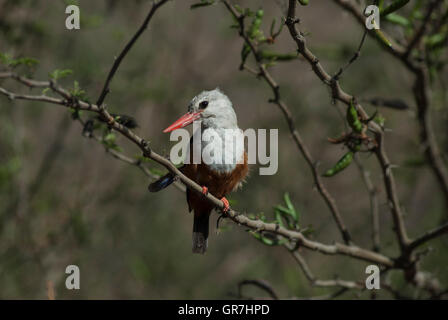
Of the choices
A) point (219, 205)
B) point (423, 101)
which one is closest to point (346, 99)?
point (219, 205)

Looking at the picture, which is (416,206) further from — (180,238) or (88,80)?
(88,80)

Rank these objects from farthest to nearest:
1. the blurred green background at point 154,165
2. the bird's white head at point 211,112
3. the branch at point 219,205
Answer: the blurred green background at point 154,165 < the bird's white head at point 211,112 < the branch at point 219,205

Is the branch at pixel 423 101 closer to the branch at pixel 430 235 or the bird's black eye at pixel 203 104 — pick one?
the branch at pixel 430 235

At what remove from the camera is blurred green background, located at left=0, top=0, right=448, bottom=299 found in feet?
17.7

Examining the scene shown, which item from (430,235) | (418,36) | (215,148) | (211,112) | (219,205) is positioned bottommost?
(430,235)

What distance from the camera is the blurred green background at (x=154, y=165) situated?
539 centimetres

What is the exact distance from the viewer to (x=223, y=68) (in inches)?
346

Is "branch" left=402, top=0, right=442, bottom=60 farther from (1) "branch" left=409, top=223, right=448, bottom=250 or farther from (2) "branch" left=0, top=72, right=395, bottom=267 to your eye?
(2) "branch" left=0, top=72, right=395, bottom=267

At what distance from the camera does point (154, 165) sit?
4.82 meters

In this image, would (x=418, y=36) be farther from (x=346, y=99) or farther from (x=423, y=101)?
(x=346, y=99)

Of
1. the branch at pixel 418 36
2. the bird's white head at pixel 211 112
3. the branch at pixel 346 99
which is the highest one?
the branch at pixel 418 36

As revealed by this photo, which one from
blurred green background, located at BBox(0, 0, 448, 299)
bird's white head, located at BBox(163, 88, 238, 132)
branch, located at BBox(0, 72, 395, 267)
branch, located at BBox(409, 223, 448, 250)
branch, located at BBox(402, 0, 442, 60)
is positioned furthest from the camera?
blurred green background, located at BBox(0, 0, 448, 299)

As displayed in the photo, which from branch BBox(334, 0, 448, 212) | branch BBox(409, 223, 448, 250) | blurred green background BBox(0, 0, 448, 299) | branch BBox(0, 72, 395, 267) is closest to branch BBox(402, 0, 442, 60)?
branch BBox(334, 0, 448, 212)

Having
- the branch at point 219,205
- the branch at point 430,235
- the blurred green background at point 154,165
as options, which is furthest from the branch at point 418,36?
the branch at point 219,205
